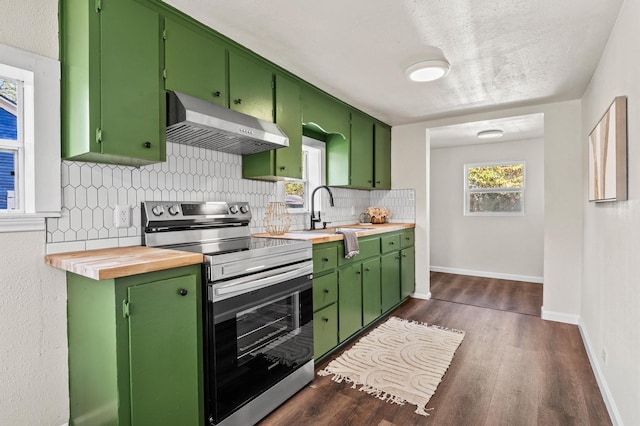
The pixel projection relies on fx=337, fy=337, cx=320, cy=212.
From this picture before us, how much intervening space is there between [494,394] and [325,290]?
1294mm

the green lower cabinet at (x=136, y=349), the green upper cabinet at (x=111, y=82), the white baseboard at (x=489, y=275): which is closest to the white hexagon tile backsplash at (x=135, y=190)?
the green upper cabinet at (x=111, y=82)

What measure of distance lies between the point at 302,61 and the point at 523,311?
3593 millimetres

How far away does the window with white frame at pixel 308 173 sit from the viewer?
3.52 meters

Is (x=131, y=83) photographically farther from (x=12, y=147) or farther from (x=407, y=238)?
(x=407, y=238)

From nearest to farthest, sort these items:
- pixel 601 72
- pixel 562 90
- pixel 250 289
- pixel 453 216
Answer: pixel 250 289 → pixel 601 72 → pixel 562 90 → pixel 453 216

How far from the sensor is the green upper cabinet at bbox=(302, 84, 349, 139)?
301 cm

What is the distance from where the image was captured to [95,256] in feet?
5.24

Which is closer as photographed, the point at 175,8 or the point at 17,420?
the point at 17,420

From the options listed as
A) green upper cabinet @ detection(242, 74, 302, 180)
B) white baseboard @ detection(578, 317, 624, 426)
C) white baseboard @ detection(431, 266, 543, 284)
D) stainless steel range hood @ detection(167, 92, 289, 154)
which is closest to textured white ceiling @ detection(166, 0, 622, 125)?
green upper cabinet @ detection(242, 74, 302, 180)

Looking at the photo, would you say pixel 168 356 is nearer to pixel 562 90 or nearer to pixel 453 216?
pixel 562 90

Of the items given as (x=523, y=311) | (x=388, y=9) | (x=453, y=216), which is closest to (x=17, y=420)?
(x=388, y=9)

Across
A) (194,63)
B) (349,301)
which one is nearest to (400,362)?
(349,301)

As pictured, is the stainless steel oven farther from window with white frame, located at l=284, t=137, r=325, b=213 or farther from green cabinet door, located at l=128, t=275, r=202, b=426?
window with white frame, located at l=284, t=137, r=325, b=213

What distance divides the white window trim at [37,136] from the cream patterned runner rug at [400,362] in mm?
1969
